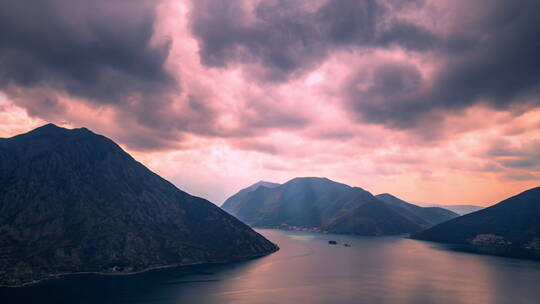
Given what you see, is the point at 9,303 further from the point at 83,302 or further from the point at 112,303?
the point at 112,303

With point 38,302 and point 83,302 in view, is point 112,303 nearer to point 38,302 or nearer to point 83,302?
point 83,302

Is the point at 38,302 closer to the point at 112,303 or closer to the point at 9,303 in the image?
the point at 9,303

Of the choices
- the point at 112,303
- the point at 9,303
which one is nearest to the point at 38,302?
the point at 9,303

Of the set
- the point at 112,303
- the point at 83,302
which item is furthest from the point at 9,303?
the point at 112,303
